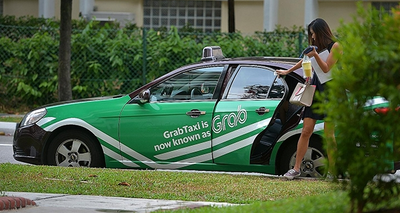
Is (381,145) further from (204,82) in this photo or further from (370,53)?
(204,82)

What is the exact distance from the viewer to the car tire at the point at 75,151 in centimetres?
900

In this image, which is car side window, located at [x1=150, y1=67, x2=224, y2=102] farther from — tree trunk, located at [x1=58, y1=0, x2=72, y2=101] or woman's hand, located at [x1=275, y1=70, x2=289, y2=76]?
tree trunk, located at [x1=58, y1=0, x2=72, y2=101]

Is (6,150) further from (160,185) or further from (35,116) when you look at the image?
(160,185)

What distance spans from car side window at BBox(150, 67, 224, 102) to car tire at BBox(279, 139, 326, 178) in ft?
3.83

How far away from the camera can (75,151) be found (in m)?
9.09

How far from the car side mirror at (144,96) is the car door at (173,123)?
58 mm

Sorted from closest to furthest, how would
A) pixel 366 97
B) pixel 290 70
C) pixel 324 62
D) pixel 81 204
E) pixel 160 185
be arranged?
pixel 366 97, pixel 81 204, pixel 160 185, pixel 324 62, pixel 290 70

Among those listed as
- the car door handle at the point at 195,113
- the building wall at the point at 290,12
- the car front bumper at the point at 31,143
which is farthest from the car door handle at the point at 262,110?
the building wall at the point at 290,12

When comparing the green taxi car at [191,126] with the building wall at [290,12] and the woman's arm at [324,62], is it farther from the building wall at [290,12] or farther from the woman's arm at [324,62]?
the building wall at [290,12]

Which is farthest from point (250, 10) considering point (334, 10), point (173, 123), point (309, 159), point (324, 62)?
point (324, 62)

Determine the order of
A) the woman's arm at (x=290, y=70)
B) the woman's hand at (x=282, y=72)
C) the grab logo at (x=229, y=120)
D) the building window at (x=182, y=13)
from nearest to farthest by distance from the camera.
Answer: the woman's arm at (x=290, y=70), the woman's hand at (x=282, y=72), the grab logo at (x=229, y=120), the building window at (x=182, y=13)

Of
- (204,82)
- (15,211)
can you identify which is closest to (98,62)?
(204,82)

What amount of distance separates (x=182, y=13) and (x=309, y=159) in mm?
18463

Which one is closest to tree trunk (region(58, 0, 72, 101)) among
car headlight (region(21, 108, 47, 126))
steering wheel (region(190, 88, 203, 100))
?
car headlight (region(21, 108, 47, 126))
